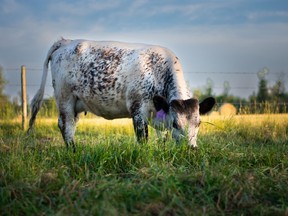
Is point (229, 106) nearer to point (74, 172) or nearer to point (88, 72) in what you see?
point (88, 72)

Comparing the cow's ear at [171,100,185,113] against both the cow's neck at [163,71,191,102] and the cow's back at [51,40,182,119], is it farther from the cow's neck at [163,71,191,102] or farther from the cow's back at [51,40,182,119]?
the cow's back at [51,40,182,119]

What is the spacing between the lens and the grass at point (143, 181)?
4176 millimetres

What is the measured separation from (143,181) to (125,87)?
3447 mm

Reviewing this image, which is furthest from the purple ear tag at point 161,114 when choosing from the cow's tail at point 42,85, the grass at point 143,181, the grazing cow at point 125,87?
the cow's tail at point 42,85

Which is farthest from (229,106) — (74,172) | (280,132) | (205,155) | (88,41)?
(74,172)

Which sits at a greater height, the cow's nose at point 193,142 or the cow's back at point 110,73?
the cow's back at point 110,73

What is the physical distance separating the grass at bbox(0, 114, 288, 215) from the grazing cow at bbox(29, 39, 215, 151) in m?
0.67

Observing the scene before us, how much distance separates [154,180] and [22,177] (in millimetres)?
1650

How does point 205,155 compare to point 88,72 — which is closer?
point 205,155

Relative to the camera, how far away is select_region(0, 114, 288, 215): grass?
418 centimetres

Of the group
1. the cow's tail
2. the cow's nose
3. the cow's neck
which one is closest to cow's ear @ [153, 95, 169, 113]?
the cow's neck

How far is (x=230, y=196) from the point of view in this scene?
14.7ft

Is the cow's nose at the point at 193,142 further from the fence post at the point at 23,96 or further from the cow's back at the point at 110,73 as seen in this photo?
the fence post at the point at 23,96

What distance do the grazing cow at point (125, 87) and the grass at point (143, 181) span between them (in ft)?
2.19
